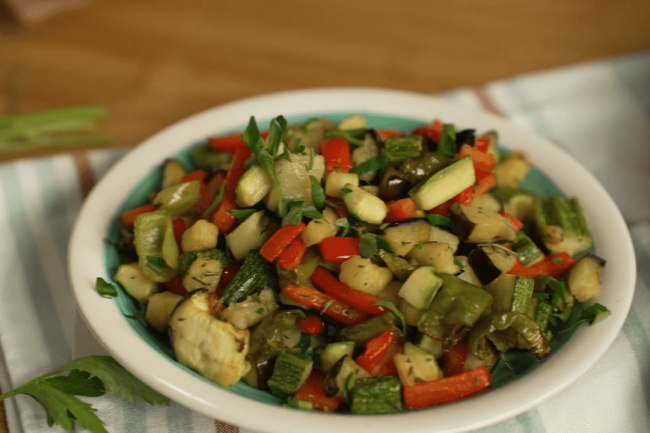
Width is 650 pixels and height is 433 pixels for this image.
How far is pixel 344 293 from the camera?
5.65 ft

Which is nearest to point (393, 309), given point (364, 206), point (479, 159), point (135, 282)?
point (364, 206)

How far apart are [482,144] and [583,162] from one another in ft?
2.88

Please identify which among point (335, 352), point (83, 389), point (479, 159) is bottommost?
point (83, 389)

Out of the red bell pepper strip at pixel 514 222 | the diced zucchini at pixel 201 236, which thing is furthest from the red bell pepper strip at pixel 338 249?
the red bell pepper strip at pixel 514 222

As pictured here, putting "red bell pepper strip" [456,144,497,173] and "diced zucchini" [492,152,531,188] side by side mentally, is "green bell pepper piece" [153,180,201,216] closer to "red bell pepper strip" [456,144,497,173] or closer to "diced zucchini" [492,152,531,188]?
"red bell pepper strip" [456,144,497,173]

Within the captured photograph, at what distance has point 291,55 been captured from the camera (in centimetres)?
352

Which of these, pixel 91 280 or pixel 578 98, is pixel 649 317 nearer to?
pixel 578 98

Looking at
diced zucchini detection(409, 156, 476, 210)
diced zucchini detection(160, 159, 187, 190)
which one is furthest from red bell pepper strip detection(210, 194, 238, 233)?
diced zucchini detection(409, 156, 476, 210)

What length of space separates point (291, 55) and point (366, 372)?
2.35 m

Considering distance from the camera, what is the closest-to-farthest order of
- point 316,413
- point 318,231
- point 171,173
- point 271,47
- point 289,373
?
1. point 316,413
2. point 289,373
3. point 318,231
4. point 171,173
5. point 271,47

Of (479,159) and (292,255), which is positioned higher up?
(479,159)

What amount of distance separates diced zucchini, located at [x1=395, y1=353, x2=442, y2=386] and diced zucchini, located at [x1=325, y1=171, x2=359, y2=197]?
0.52 meters

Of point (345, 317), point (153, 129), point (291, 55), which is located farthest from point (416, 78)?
point (345, 317)

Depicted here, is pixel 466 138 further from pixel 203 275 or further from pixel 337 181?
pixel 203 275
